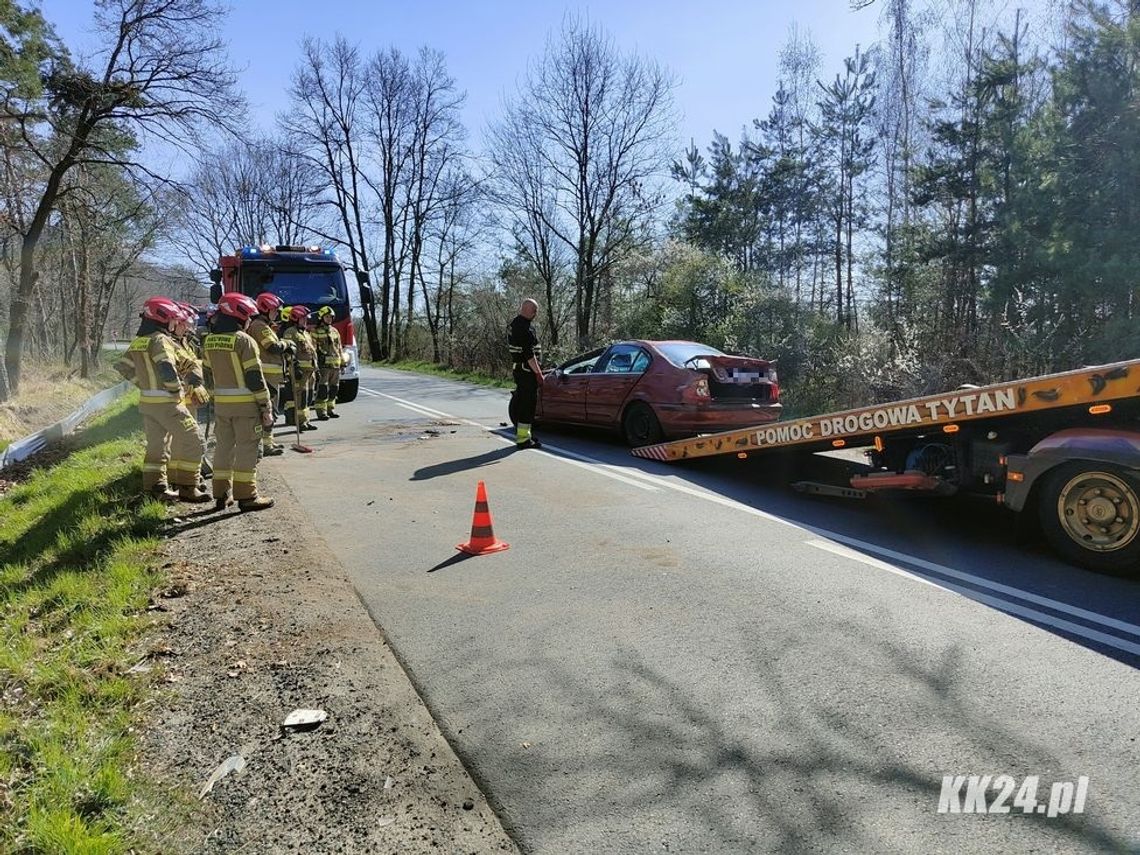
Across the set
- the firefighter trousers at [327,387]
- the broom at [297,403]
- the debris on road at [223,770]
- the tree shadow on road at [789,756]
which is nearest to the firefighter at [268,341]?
the broom at [297,403]

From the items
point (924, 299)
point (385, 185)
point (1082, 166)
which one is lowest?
point (924, 299)

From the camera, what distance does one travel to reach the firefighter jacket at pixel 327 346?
42.3 feet

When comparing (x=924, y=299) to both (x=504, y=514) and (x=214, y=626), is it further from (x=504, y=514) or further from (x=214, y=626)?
(x=214, y=626)

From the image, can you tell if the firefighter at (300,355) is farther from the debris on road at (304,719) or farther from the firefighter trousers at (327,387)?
the debris on road at (304,719)

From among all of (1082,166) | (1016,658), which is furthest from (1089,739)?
(1082,166)

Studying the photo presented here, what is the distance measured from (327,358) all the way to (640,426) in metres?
6.20

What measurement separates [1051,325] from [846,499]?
9415 millimetres

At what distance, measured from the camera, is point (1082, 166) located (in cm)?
1323

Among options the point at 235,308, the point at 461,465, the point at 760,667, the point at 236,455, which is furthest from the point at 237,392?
the point at 760,667

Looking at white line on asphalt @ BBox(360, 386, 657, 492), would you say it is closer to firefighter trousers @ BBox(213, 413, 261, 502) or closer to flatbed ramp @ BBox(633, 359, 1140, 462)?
flatbed ramp @ BBox(633, 359, 1140, 462)

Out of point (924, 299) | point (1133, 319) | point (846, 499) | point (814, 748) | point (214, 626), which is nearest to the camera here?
point (814, 748)

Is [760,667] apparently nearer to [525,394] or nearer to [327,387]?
[525,394]

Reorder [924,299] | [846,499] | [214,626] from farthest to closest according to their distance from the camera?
[924,299] < [846,499] < [214,626]

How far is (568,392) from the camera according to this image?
35.2ft
